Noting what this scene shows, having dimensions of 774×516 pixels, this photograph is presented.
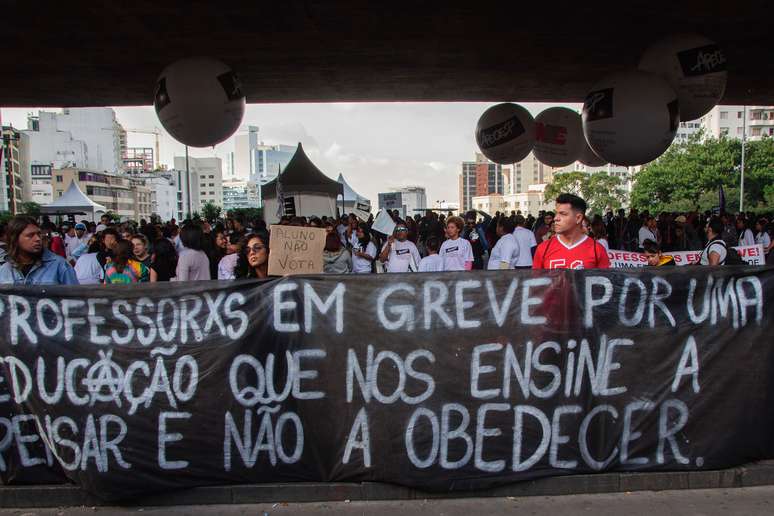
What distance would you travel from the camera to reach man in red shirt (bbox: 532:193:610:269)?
4.95 meters

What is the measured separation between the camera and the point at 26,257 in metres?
4.81

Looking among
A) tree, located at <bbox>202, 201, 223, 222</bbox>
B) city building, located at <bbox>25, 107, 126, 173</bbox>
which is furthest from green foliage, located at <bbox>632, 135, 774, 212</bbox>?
city building, located at <bbox>25, 107, 126, 173</bbox>

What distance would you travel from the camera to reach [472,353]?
4.27m

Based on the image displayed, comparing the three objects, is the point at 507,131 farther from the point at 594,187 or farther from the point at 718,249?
the point at 594,187

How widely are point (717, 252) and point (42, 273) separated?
258 inches

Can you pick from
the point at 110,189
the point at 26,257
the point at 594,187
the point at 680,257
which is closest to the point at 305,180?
the point at 680,257

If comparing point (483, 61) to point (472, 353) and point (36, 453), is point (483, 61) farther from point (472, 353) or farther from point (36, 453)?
point (36, 453)

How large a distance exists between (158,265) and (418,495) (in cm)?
497

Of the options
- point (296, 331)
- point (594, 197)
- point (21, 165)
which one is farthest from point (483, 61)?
point (21, 165)

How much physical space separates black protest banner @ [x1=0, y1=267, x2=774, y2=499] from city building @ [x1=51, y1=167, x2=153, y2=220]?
369ft

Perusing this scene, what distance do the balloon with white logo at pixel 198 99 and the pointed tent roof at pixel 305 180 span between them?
16889 mm

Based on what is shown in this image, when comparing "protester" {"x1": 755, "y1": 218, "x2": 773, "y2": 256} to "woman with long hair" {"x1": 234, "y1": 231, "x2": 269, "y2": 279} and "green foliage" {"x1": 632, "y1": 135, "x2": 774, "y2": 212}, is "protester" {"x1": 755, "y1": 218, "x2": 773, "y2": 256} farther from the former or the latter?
"green foliage" {"x1": 632, "y1": 135, "x2": 774, "y2": 212}

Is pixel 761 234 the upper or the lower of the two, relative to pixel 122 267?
upper

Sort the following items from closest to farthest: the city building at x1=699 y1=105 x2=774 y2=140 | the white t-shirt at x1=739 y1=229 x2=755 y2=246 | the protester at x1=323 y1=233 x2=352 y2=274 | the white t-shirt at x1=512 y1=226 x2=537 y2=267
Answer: the protester at x1=323 y1=233 x2=352 y2=274 → the white t-shirt at x1=512 y1=226 x2=537 y2=267 → the white t-shirt at x1=739 y1=229 x2=755 y2=246 → the city building at x1=699 y1=105 x2=774 y2=140
